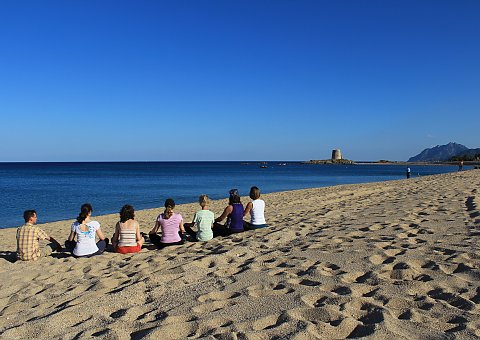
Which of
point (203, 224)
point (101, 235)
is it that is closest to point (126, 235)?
point (101, 235)

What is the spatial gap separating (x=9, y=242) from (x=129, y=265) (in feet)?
22.4

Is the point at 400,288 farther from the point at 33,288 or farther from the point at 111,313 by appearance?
the point at 33,288

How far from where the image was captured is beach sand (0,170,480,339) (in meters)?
Answer: 3.32

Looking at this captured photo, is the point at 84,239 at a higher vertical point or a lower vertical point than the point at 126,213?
lower

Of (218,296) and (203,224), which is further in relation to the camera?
(203,224)

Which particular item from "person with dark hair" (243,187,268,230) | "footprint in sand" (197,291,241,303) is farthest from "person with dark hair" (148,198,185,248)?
"footprint in sand" (197,291,241,303)

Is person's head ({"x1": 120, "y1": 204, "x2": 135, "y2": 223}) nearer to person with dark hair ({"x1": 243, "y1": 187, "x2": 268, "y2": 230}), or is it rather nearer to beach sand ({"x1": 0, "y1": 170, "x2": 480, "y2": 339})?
beach sand ({"x1": 0, "y1": 170, "x2": 480, "y2": 339})

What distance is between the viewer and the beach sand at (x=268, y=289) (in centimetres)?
332

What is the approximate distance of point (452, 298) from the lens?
3658mm

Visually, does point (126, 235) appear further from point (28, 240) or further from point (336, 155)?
point (336, 155)

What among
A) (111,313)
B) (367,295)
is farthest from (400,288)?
(111,313)

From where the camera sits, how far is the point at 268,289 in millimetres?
4250

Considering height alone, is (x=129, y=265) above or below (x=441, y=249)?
below

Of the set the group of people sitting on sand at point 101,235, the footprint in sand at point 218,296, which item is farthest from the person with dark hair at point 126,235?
the footprint in sand at point 218,296
